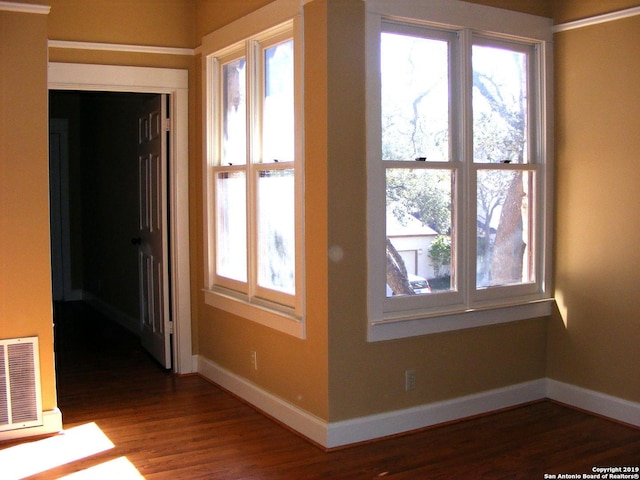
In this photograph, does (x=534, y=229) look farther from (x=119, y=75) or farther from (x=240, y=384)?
(x=119, y=75)

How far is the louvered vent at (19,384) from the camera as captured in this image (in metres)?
4.02

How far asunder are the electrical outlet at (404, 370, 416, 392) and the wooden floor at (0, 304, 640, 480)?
257mm

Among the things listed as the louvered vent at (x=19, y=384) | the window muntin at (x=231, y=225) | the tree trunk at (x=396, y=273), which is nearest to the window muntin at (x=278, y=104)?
the window muntin at (x=231, y=225)

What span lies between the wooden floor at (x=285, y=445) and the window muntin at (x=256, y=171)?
74 cm

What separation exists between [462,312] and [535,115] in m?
1.35

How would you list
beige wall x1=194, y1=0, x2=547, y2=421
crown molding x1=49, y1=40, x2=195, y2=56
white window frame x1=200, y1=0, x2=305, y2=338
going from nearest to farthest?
beige wall x1=194, y1=0, x2=547, y2=421
white window frame x1=200, y1=0, x2=305, y2=338
crown molding x1=49, y1=40, x2=195, y2=56

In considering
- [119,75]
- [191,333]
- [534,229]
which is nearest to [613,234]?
[534,229]

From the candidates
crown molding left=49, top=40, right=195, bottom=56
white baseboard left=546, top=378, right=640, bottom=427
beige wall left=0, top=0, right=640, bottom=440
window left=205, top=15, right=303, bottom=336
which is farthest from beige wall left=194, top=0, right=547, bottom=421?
crown molding left=49, top=40, right=195, bottom=56

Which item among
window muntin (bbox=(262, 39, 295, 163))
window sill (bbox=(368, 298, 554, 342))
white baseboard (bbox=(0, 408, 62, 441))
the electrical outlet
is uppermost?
window muntin (bbox=(262, 39, 295, 163))

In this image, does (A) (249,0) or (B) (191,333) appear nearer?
(A) (249,0)

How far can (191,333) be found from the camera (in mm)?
5383

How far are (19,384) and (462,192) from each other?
9.04 feet

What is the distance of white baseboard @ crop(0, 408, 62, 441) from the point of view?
13.3 ft

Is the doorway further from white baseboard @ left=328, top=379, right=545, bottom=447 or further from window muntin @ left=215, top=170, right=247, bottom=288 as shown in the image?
white baseboard @ left=328, top=379, right=545, bottom=447
